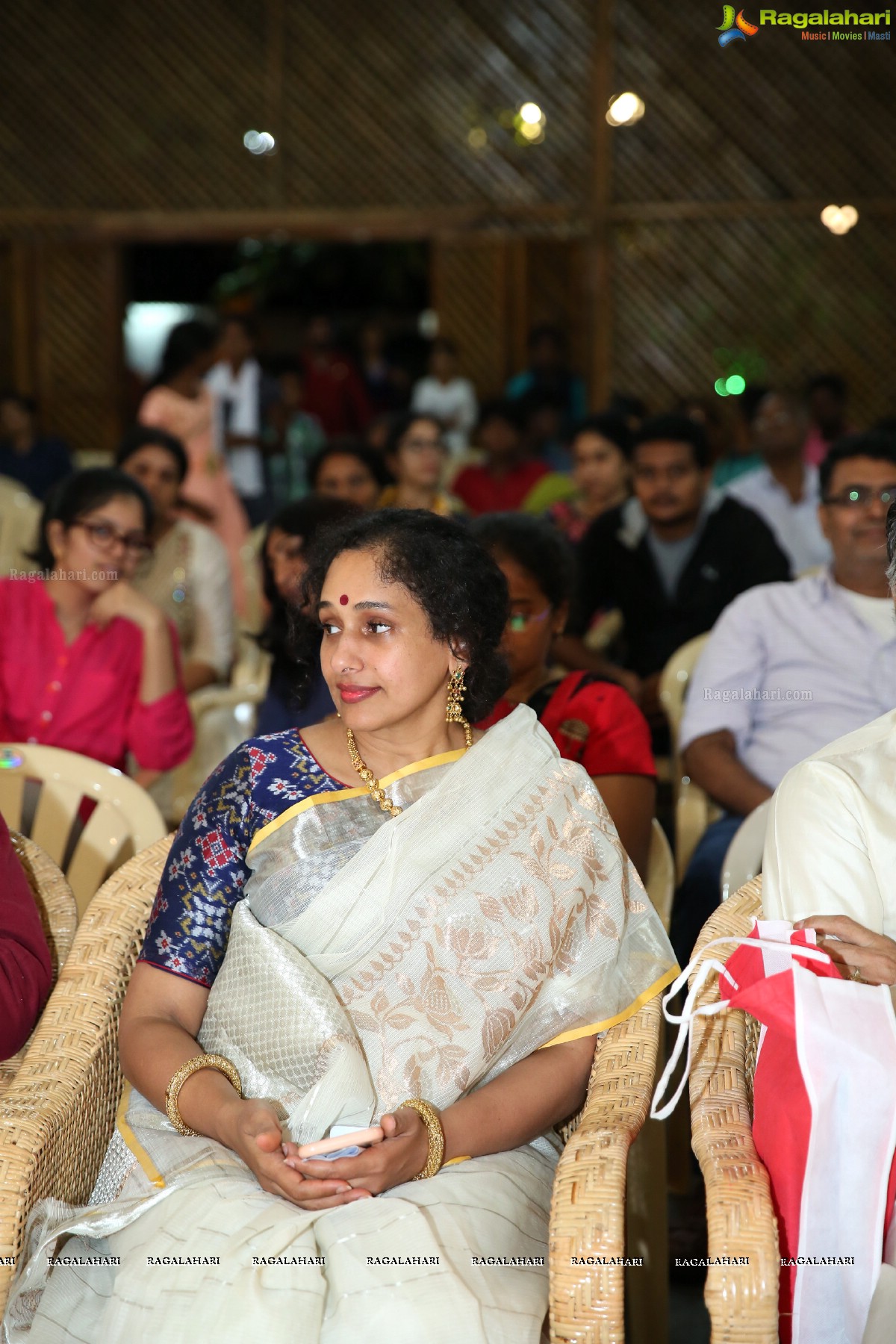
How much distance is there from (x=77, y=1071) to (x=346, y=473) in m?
3.06

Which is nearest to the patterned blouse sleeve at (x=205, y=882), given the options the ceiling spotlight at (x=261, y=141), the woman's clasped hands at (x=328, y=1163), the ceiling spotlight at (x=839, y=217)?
the woman's clasped hands at (x=328, y=1163)

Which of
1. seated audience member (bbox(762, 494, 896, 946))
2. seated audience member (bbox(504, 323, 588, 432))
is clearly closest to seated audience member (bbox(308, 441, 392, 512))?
seated audience member (bbox(762, 494, 896, 946))

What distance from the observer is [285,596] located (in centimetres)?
337

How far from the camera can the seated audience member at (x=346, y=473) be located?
4648 millimetres

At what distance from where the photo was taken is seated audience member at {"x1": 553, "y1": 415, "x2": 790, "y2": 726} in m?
4.20

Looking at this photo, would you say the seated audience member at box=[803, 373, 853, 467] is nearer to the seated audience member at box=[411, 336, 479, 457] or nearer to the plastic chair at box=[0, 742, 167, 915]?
the seated audience member at box=[411, 336, 479, 457]

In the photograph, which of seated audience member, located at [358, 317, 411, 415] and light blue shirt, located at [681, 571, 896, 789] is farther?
seated audience member, located at [358, 317, 411, 415]

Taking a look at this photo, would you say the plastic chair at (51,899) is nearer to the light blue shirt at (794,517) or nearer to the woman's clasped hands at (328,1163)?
the woman's clasped hands at (328,1163)

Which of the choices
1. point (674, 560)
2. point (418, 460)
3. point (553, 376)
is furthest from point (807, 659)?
point (553, 376)

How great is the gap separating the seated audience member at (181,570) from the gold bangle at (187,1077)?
8.62ft

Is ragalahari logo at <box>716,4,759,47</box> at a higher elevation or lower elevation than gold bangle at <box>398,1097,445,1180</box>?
higher

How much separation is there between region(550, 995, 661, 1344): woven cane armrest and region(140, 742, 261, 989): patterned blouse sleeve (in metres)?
0.58

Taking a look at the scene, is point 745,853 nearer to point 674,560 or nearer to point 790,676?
point 790,676

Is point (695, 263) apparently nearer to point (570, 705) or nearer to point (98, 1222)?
point (570, 705)
